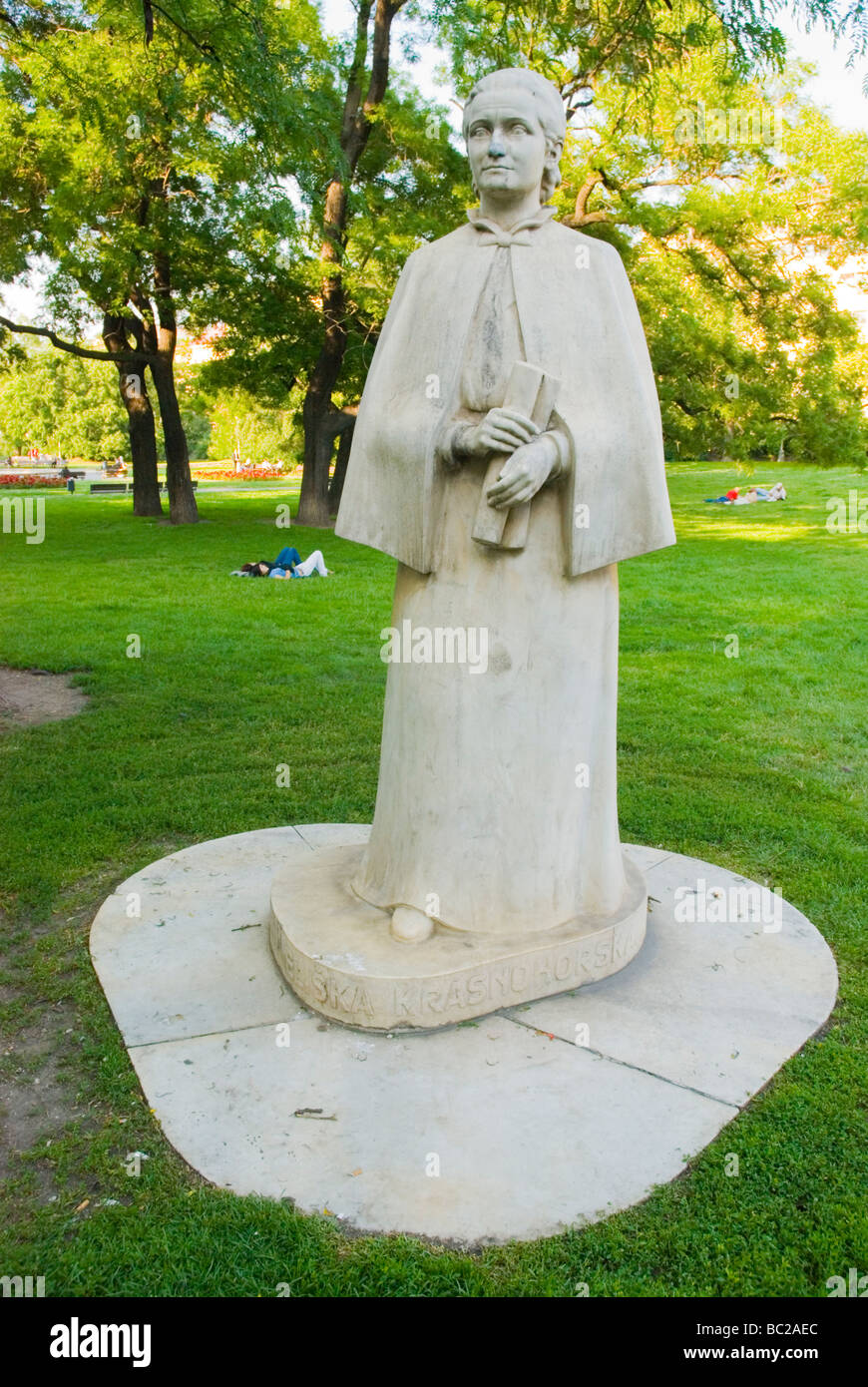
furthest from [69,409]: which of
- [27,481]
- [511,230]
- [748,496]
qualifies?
[511,230]

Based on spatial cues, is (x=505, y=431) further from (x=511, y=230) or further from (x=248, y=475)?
(x=248, y=475)

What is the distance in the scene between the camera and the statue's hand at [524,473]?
3281 mm

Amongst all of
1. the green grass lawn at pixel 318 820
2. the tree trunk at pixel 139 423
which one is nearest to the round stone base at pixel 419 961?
the green grass lawn at pixel 318 820

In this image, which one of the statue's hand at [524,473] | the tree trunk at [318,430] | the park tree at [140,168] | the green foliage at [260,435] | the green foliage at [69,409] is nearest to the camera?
the statue's hand at [524,473]

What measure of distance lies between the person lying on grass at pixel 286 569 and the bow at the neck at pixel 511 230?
36.2 ft

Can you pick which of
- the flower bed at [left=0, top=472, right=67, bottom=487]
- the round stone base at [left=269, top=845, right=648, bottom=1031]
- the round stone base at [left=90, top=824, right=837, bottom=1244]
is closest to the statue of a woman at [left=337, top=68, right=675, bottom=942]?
the round stone base at [left=269, top=845, right=648, bottom=1031]

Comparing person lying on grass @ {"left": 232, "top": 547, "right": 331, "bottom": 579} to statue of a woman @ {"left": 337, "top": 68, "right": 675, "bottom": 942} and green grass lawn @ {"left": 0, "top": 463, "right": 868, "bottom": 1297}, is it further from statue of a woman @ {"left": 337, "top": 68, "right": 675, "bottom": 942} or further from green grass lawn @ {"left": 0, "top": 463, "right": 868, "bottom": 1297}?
statue of a woman @ {"left": 337, "top": 68, "right": 675, "bottom": 942}

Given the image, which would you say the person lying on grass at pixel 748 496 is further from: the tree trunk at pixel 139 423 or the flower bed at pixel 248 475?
the flower bed at pixel 248 475

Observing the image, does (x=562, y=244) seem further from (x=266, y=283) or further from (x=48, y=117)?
(x=266, y=283)

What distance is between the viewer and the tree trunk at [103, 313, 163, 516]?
23141 mm

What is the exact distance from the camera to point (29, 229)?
20594 millimetres

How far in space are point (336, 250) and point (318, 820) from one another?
627 inches

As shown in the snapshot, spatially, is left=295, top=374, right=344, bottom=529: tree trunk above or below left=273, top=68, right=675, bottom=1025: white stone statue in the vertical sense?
above

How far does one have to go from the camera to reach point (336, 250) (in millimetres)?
19000
